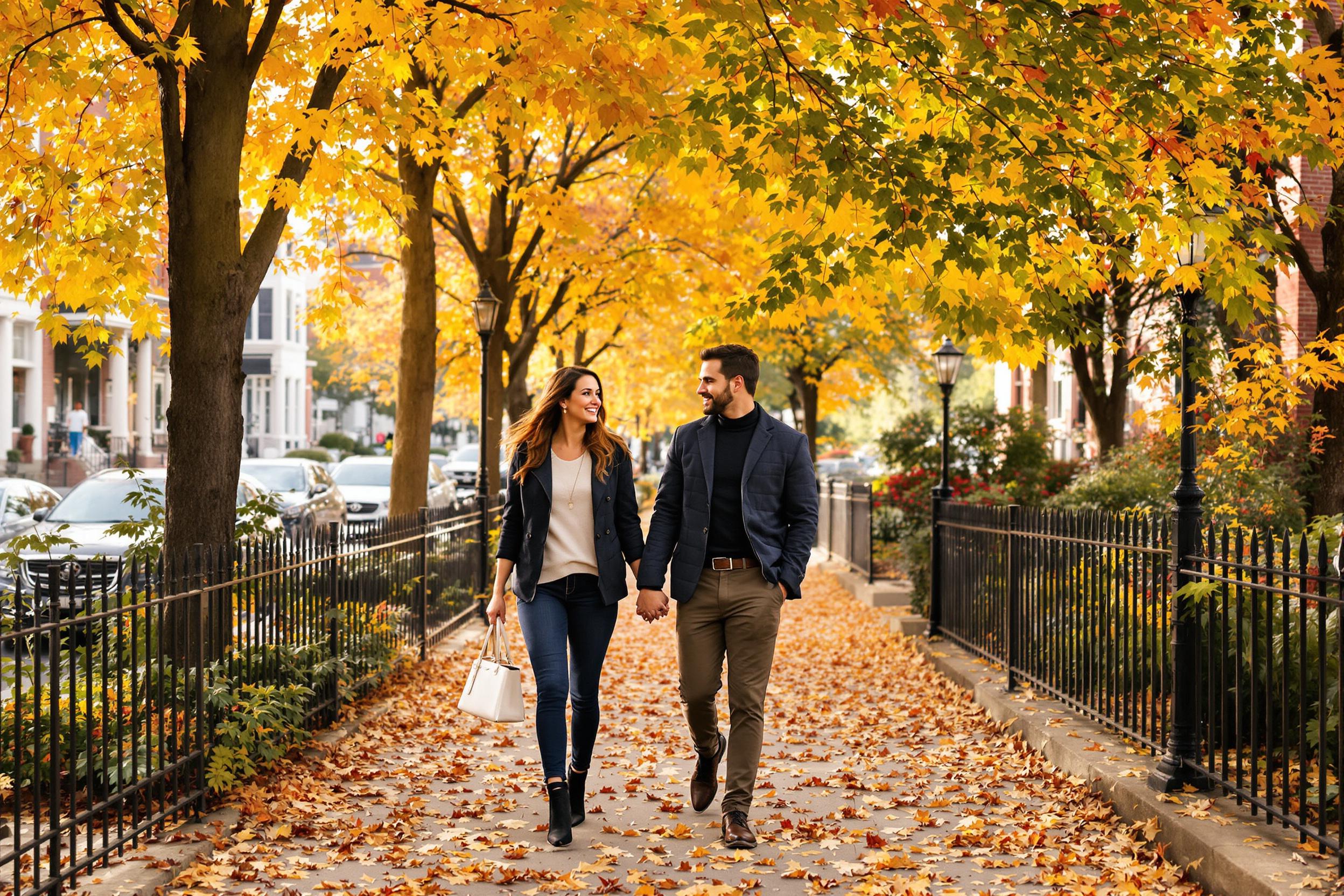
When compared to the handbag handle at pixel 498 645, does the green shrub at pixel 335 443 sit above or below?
above

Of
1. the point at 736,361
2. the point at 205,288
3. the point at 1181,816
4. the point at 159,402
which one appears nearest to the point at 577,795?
the point at 736,361

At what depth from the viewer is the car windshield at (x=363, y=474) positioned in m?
25.8

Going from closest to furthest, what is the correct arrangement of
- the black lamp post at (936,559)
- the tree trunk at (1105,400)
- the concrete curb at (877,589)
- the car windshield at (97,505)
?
the black lamp post at (936,559)
the car windshield at (97,505)
the concrete curb at (877,589)
the tree trunk at (1105,400)

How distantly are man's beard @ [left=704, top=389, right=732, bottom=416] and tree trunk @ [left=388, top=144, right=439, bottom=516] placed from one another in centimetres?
892

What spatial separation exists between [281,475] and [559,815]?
16109 mm

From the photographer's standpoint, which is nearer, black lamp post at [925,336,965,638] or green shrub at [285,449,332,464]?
black lamp post at [925,336,965,638]

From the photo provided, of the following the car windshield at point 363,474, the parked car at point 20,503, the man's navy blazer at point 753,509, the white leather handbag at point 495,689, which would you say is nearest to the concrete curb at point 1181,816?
the man's navy blazer at point 753,509

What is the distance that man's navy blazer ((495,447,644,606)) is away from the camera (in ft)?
19.6

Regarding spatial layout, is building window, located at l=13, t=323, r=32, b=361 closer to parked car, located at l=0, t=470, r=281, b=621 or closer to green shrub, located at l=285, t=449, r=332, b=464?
green shrub, located at l=285, t=449, r=332, b=464

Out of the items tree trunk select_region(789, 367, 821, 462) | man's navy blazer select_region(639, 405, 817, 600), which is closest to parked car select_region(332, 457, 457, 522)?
tree trunk select_region(789, 367, 821, 462)

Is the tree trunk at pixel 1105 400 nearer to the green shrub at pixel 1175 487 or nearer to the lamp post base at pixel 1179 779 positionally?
the green shrub at pixel 1175 487

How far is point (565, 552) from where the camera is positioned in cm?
Result: 596

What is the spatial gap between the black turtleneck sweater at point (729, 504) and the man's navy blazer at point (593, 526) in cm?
35

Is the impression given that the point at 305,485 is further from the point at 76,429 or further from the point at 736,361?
the point at 76,429
